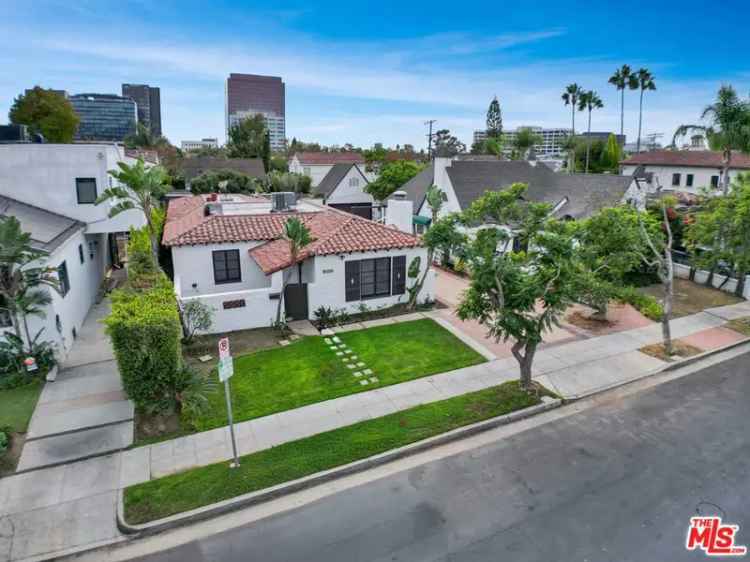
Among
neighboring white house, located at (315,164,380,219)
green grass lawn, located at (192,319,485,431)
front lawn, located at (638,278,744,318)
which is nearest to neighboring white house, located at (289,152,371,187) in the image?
neighboring white house, located at (315,164,380,219)

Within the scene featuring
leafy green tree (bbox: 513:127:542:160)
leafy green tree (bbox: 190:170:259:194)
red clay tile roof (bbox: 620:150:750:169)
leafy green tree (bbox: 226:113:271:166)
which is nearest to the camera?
leafy green tree (bbox: 190:170:259:194)

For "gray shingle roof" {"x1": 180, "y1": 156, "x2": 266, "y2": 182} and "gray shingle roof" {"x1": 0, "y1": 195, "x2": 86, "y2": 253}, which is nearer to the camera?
"gray shingle roof" {"x1": 0, "y1": 195, "x2": 86, "y2": 253}

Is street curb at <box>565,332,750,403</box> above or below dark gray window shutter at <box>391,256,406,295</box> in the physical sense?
below

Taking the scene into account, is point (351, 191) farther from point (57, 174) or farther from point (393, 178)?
point (57, 174)

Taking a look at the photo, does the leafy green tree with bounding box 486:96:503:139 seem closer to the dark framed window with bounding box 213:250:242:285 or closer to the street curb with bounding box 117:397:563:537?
the dark framed window with bounding box 213:250:242:285

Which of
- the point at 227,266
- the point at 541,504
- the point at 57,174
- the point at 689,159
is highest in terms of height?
the point at 689,159

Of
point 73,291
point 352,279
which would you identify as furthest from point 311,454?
point 73,291
